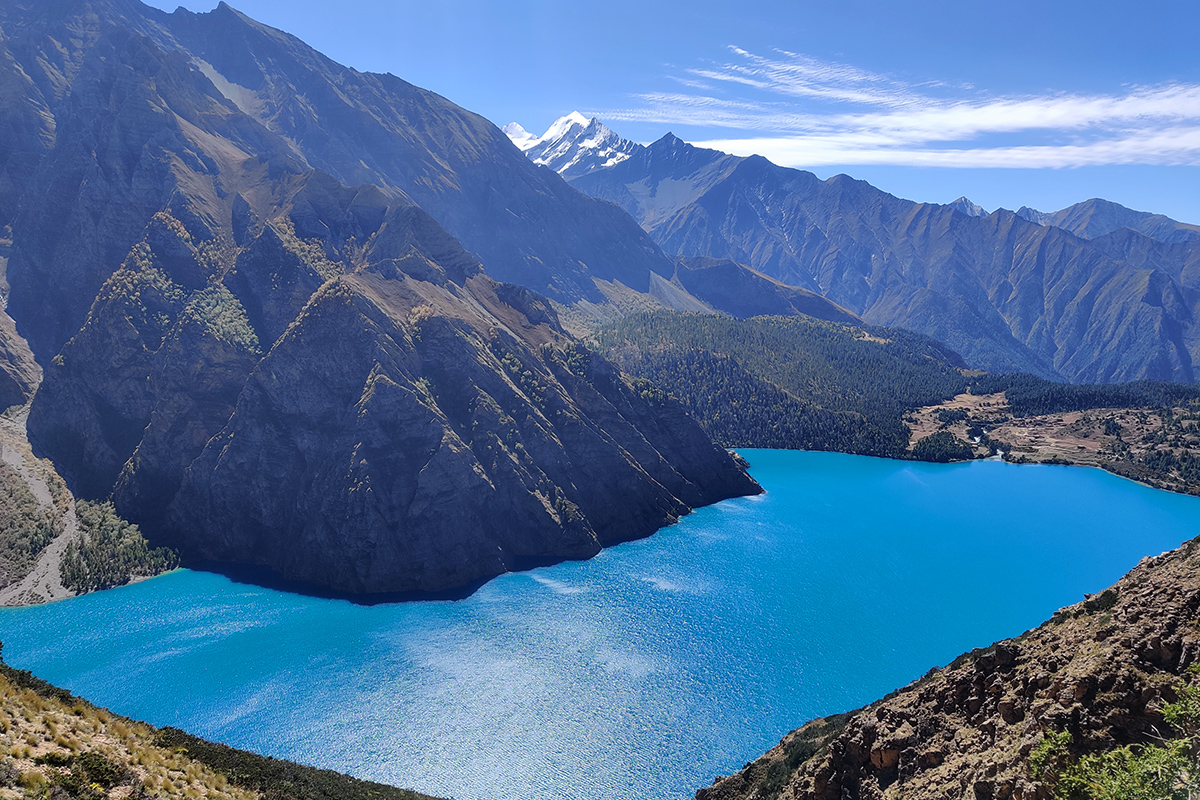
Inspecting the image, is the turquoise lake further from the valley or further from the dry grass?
the dry grass

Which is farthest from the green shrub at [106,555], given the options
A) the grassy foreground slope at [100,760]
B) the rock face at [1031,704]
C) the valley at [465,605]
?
the rock face at [1031,704]

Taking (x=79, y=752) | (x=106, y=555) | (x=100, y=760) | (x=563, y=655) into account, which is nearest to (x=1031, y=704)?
(x=100, y=760)

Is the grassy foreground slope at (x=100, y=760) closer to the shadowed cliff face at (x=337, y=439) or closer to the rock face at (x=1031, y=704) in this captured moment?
the rock face at (x=1031, y=704)

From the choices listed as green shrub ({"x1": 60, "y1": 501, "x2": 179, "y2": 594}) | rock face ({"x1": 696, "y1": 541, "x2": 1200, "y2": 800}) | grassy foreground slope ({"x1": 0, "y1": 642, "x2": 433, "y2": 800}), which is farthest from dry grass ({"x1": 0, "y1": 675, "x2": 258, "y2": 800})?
green shrub ({"x1": 60, "y1": 501, "x2": 179, "y2": 594})

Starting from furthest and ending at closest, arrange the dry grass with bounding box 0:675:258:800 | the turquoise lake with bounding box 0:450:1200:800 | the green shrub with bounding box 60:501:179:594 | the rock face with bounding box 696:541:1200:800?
the green shrub with bounding box 60:501:179:594
the turquoise lake with bounding box 0:450:1200:800
the rock face with bounding box 696:541:1200:800
the dry grass with bounding box 0:675:258:800

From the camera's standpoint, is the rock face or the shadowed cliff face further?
the shadowed cliff face
